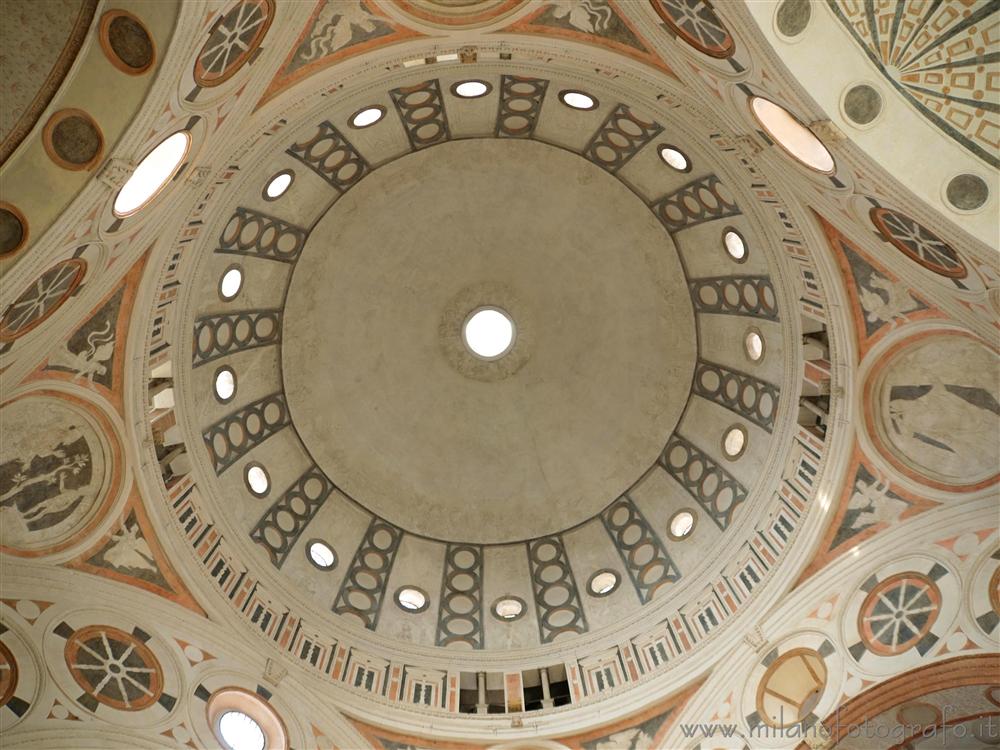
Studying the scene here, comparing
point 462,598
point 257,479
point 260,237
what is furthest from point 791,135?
point 257,479

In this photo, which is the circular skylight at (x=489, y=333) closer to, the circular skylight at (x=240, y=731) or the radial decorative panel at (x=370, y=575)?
the radial decorative panel at (x=370, y=575)

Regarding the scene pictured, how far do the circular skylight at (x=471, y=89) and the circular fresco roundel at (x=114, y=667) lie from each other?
31.8 ft

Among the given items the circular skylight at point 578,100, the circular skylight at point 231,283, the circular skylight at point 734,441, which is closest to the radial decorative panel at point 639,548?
the circular skylight at point 734,441

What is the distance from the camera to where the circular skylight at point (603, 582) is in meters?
17.9

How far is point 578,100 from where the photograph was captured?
15.6 metres

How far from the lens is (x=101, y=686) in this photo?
13.0m

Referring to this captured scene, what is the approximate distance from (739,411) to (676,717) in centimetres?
564

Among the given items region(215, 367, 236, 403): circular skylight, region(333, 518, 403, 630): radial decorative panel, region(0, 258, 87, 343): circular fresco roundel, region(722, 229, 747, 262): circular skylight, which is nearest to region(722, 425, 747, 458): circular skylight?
region(722, 229, 747, 262): circular skylight

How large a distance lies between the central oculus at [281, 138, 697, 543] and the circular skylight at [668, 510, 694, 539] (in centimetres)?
146

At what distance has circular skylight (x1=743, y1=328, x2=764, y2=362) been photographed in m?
16.8

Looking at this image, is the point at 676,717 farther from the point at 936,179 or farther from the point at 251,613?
the point at 936,179

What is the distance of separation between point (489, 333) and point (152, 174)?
32.4 ft

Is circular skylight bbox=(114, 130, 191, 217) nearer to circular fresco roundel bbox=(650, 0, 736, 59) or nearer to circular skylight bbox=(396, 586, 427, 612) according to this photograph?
circular fresco roundel bbox=(650, 0, 736, 59)

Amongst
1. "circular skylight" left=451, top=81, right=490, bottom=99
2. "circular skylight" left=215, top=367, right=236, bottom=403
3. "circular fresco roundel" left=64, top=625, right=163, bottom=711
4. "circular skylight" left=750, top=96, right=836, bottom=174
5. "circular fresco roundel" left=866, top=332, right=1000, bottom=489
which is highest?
"circular skylight" left=451, top=81, right=490, bottom=99
